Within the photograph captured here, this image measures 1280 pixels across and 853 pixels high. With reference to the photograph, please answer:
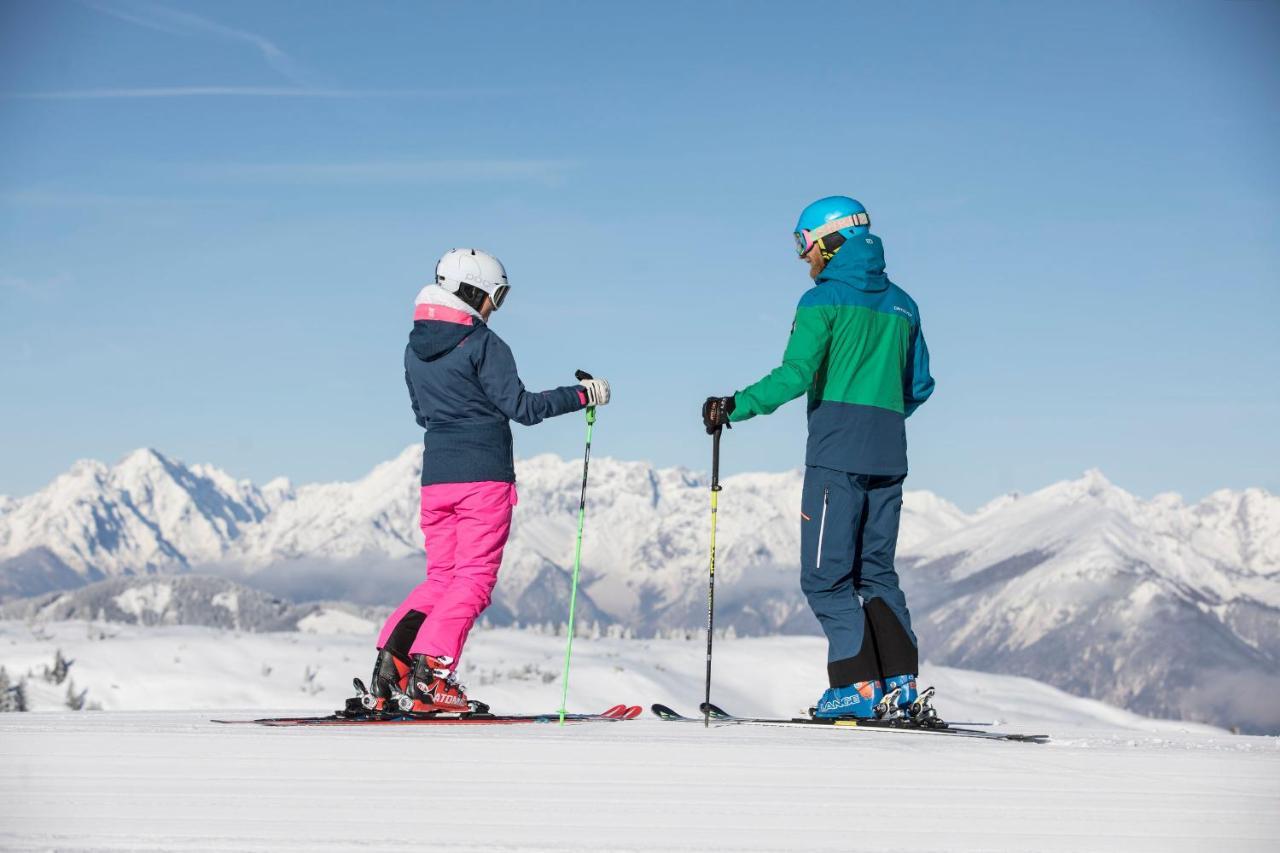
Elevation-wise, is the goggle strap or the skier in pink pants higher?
the goggle strap

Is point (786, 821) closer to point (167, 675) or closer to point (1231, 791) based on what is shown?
point (1231, 791)

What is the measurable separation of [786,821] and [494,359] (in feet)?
14.5

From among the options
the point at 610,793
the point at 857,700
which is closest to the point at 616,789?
the point at 610,793

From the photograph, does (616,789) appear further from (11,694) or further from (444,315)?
(11,694)

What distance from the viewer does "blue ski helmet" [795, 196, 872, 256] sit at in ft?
30.0

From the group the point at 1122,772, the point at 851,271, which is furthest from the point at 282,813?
the point at 851,271

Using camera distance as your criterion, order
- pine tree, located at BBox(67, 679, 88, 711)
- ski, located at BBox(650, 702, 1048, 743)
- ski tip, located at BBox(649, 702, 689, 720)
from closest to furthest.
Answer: ski, located at BBox(650, 702, 1048, 743) → ski tip, located at BBox(649, 702, 689, 720) → pine tree, located at BBox(67, 679, 88, 711)

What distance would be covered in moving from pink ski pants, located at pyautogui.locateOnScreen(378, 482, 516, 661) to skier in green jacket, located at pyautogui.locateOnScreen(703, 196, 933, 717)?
4.60 feet

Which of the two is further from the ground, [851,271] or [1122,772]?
[851,271]

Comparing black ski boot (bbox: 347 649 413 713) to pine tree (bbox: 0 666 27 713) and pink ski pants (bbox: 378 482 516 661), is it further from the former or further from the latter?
pine tree (bbox: 0 666 27 713)

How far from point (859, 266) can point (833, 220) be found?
1.43 feet

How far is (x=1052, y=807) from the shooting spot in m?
5.28

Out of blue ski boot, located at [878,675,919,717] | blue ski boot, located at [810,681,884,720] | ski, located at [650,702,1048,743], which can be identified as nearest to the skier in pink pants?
ski, located at [650,702,1048,743]

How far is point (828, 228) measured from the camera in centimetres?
919
